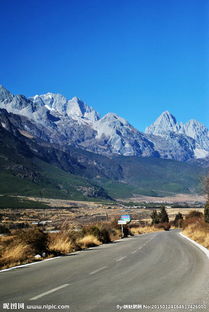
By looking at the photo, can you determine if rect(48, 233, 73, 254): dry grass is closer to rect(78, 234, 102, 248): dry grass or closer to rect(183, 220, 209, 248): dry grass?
rect(78, 234, 102, 248): dry grass

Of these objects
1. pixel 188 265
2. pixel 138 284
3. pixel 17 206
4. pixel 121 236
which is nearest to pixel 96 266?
pixel 188 265

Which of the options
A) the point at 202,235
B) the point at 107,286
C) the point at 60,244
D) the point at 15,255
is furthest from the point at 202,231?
the point at 107,286

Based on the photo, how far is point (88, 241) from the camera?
95.9 ft

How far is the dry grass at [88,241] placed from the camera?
2800 cm

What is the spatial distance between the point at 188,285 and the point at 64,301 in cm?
354

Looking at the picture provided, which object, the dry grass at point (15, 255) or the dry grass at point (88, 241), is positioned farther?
the dry grass at point (88, 241)

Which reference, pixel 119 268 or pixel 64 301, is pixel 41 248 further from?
pixel 64 301

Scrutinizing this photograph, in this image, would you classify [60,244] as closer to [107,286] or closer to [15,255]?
[15,255]

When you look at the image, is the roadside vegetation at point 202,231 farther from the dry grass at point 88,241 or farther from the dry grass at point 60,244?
the dry grass at point 60,244

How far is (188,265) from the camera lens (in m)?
14.8

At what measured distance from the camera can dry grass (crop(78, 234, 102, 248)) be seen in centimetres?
2800

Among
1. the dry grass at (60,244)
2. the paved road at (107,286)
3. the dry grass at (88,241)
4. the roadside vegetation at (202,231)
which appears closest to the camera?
the paved road at (107,286)

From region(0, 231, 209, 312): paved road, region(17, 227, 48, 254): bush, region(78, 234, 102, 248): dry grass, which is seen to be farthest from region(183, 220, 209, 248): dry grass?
region(0, 231, 209, 312): paved road

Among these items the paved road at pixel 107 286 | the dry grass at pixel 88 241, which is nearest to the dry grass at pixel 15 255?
the paved road at pixel 107 286
